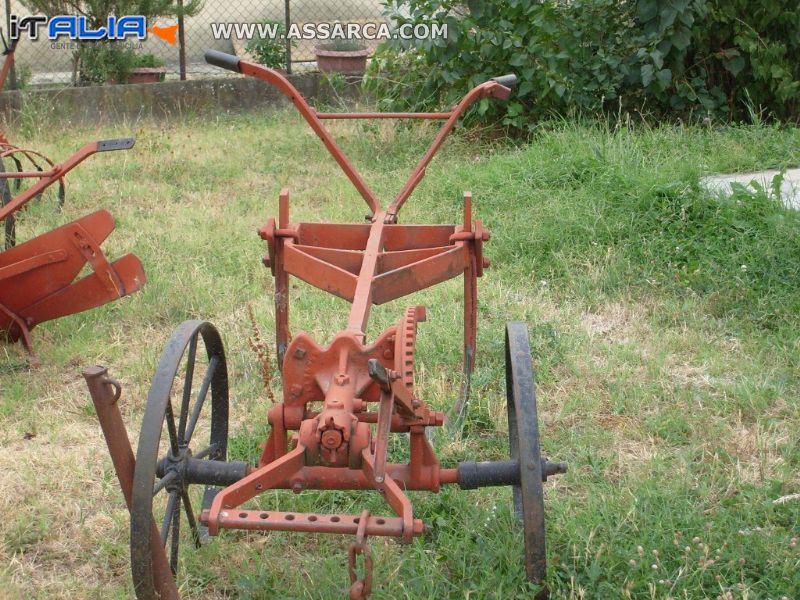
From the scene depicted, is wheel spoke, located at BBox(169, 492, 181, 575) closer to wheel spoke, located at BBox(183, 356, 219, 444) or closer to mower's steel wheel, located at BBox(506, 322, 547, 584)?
wheel spoke, located at BBox(183, 356, 219, 444)

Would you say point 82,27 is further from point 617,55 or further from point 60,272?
point 60,272

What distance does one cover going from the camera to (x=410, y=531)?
6.24 feet

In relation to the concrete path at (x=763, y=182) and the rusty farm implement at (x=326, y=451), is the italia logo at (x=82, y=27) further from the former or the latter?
the rusty farm implement at (x=326, y=451)

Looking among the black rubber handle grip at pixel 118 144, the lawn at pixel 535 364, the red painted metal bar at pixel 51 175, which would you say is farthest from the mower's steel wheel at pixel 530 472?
the red painted metal bar at pixel 51 175

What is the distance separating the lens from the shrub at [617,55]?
6617 millimetres

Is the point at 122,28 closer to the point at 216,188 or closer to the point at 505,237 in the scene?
the point at 216,188

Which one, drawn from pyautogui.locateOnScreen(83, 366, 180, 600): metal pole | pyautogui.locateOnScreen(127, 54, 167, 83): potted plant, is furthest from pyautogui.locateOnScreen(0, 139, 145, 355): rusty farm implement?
pyautogui.locateOnScreen(127, 54, 167, 83): potted plant

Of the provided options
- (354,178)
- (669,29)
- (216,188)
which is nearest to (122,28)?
(216,188)

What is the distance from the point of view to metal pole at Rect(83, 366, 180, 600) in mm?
1982

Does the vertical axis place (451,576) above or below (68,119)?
below

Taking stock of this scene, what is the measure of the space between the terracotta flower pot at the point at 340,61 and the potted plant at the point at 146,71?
5.16 ft

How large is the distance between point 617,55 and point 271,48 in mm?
3773

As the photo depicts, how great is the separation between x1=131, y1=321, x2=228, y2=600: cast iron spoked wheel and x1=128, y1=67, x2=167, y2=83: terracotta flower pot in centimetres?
643

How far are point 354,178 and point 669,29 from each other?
3816 millimetres
